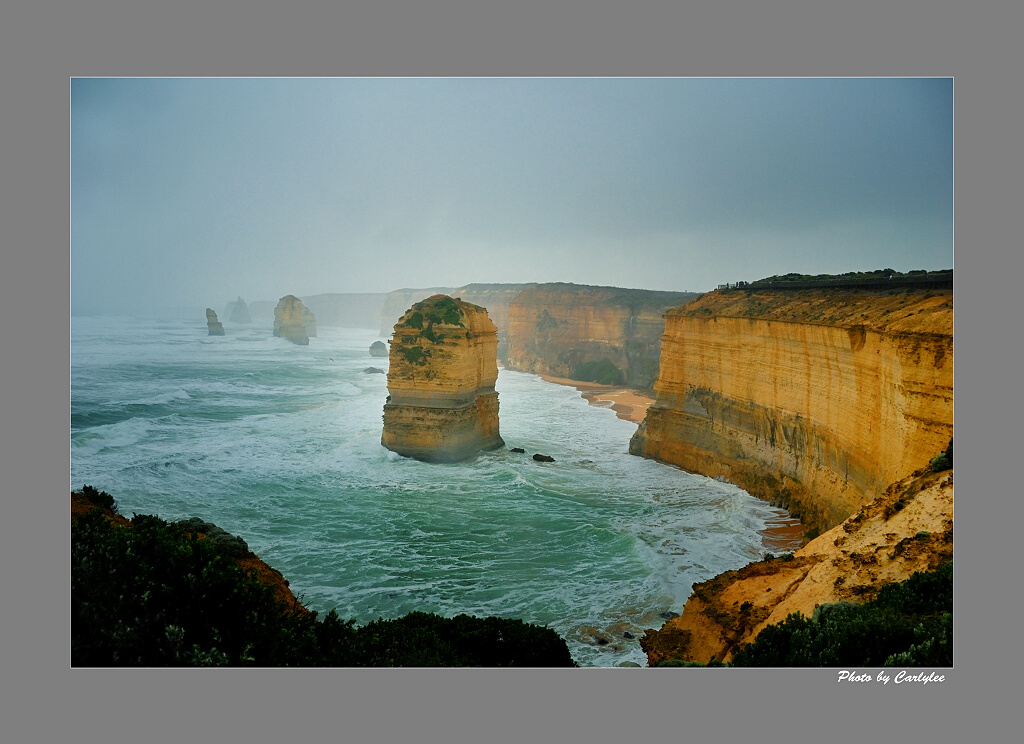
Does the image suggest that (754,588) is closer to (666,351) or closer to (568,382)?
(666,351)

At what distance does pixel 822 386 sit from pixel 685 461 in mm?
6417

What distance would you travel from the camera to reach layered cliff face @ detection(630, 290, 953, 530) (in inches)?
427

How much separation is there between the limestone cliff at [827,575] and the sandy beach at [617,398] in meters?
20.1

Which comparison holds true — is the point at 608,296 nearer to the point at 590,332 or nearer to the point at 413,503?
the point at 590,332

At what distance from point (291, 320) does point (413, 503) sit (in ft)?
164

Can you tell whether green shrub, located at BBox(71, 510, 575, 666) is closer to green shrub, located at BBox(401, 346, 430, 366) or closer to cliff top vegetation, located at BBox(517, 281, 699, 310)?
green shrub, located at BBox(401, 346, 430, 366)

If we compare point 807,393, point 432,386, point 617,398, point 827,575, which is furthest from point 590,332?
point 827,575

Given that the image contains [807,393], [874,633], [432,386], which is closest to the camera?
[874,633]

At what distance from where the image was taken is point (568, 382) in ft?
152

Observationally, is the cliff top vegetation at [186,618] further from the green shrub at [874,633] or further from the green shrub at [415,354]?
the green shrub at [415,354]

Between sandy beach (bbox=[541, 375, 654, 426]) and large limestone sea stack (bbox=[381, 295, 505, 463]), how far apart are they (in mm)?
10920

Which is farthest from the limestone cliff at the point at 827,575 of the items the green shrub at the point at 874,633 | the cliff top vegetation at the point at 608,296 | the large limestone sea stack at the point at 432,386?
the cliff top vegetation at the point at 608,296

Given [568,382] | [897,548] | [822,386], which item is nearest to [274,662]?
[897,548]

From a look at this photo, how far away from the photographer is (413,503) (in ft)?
54.0
